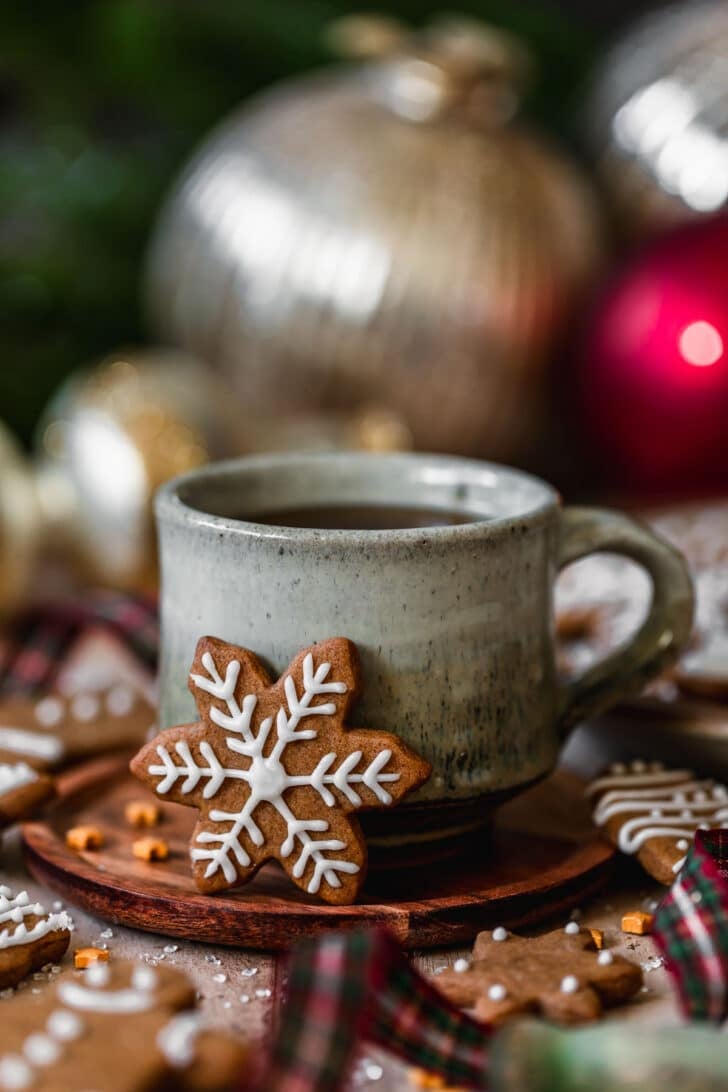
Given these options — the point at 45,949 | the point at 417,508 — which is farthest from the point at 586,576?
the point at 45,949

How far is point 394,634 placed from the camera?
60 centimetres

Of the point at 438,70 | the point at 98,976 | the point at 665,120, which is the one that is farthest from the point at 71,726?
the point at 665,120

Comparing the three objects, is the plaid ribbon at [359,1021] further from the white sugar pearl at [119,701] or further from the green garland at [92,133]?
the green garland at [92,133]

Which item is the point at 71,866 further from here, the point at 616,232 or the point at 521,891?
the point at 616,232

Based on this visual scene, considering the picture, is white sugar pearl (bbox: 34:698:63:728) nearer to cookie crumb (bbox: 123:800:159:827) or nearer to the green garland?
cookie crumb (bbox: 123:800:159:827)

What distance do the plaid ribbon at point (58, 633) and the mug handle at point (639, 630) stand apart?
39cm

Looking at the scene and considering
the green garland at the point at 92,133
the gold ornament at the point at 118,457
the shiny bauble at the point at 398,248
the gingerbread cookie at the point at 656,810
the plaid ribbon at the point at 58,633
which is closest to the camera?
the gingerbread cookie at the point at 656,810

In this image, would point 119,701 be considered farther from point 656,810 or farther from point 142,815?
point 656,810

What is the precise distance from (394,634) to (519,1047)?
0.22 m

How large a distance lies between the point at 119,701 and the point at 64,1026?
1.34 ft

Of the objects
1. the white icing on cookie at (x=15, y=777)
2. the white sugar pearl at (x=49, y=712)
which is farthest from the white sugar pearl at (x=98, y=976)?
the white sugar pearl at (x=49, y=712)

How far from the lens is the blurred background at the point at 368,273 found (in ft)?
3.96

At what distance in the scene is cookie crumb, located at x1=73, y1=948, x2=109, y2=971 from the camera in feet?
1.89

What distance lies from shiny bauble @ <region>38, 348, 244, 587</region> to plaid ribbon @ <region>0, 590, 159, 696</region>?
0.08 meters
